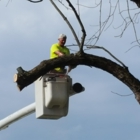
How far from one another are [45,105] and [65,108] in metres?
0.27

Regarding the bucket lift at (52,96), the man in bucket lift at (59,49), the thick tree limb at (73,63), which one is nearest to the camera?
the thick tree limb at (73,63)

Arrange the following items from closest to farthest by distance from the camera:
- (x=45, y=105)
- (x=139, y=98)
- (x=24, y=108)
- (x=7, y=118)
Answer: (x=139, y=98) < (x=45, y=105) < (x=24, y=108) < (x=7, y=118)

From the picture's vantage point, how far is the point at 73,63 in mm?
7422

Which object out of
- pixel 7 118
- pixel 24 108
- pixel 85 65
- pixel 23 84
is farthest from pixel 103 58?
pixel 7 118

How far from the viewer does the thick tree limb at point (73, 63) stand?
7.21 metres

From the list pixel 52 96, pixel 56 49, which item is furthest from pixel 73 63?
pixel 56 49

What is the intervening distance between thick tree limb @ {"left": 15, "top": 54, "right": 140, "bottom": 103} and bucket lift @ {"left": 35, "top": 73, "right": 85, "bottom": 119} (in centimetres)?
53

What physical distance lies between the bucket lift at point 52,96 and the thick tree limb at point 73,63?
526 mm

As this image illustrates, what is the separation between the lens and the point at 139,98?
7051 millimetres

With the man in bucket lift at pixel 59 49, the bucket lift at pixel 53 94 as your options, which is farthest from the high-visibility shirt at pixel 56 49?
the bucket lift at pixel 53 94

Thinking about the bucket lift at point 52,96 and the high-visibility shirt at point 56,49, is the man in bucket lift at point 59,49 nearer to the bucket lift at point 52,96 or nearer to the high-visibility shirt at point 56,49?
the high-visibility shirt at point 56,49

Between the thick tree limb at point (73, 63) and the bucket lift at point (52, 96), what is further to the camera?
the bucket lift at point (52, 96)

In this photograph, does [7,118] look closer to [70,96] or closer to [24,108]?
[24,108]

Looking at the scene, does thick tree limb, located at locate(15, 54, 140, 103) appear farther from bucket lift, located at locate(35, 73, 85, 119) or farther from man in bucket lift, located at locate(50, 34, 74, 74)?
man in bucket lift, located at locate(50, 34, 74, 74)
